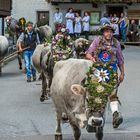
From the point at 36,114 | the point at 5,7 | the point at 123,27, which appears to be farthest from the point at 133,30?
the point at 36,114

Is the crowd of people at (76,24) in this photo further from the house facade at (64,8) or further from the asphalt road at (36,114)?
the asphalt road at (36,114)

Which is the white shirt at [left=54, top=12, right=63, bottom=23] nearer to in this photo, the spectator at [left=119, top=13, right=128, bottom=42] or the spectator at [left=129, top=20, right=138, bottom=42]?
the spectator at [left=119, top=13, right=128, bottom=42]

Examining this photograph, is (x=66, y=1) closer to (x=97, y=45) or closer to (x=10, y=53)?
(x=10, y=53)

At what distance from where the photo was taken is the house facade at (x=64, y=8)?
41.3 metres

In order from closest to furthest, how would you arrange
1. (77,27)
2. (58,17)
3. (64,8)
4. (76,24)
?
1. (77,27)
2. (76,24)
3. (58,17)
4. (64,8)

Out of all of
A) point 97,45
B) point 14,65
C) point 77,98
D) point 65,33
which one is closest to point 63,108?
point 77,98

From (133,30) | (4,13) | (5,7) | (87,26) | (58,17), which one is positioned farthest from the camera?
(58,17)

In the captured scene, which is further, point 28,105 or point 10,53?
point 10,53

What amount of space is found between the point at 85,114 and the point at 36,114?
15.7 ft

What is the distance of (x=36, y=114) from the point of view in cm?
1173

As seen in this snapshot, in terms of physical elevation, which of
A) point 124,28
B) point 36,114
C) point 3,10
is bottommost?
point 36,114

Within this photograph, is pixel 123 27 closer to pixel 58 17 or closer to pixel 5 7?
pixel 58 17

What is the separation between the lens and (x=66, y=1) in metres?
41.1

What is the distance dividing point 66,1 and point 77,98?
3428cm
